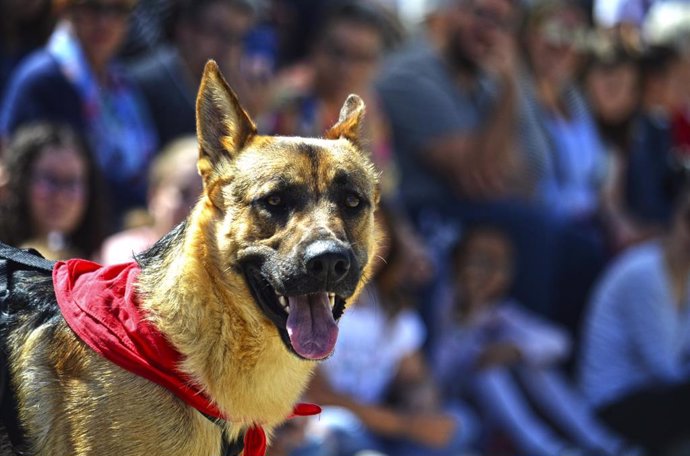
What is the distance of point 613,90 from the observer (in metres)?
9.88

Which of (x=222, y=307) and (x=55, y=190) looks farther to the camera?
(x=55, y=190)

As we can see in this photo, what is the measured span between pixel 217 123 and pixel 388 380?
134 inches

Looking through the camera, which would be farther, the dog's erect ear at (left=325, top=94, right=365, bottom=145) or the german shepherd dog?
the dog's erect ear at (left=325, top=94, right=365, bottom=145)

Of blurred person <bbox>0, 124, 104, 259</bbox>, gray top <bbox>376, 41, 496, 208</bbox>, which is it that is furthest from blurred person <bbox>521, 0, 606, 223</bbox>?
blurred person <bbox>0, 124, 104, 259</bbox>

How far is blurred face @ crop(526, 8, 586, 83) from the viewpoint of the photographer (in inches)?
370

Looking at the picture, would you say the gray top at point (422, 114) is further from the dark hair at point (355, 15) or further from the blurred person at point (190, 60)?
the blurred person at point (190, 60)

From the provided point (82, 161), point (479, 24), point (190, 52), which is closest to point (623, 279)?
point (479, 24)

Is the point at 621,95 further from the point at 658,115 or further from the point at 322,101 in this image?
the point at 322,101

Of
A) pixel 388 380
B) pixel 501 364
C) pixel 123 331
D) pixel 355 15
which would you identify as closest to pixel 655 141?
pixel 501 364

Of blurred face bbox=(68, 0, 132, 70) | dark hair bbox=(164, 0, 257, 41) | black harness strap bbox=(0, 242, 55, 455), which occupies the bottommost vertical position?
black harness strap bbox=(0, 242, 55, 455)

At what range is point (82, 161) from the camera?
626cm

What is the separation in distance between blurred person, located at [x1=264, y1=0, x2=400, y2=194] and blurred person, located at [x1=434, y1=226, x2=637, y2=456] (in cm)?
89

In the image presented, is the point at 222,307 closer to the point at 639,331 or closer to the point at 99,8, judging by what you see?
the point at 99,8

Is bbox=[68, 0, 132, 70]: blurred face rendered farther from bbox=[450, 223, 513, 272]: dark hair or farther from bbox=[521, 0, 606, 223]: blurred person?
bbox=[521, 0, 606, 223]: blurred person
